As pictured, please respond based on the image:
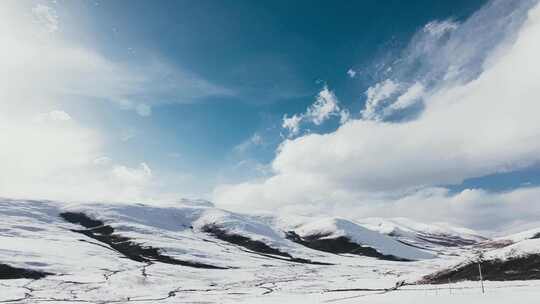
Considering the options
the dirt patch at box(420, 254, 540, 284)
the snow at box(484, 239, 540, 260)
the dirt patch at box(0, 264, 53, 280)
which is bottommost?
the dirt patch at box(0, 264, 53, 280)

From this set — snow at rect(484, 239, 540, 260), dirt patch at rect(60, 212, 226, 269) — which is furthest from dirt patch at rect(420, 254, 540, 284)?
dirt patch at rect(60, 212, 226, 269)

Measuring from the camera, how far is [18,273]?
92812 millimetres

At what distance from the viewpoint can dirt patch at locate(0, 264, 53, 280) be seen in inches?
3575

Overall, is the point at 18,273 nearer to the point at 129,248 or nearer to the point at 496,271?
the point at 129,248

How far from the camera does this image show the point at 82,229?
644 feet

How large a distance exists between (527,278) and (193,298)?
48.0 meters

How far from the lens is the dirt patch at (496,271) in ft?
202

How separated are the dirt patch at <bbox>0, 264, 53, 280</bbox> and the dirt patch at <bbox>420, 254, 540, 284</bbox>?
258 feet

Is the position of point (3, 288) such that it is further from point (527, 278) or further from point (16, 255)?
point (527, 278)

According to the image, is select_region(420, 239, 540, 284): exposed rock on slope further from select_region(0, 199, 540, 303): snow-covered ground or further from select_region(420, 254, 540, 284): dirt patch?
select_region(0, 199, 540, 303): snow-covered ground

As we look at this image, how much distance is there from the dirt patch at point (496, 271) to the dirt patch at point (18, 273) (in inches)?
3101

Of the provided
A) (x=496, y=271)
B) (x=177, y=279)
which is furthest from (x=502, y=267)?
(x=177, y=279)

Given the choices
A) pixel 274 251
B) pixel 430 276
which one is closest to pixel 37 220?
pixel 274 251

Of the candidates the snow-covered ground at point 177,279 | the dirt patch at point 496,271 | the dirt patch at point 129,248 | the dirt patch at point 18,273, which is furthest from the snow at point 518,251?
the dirt patch at point 18,273
